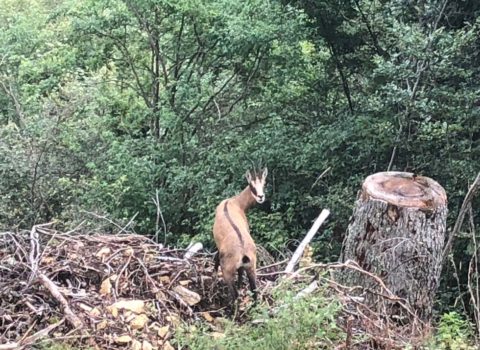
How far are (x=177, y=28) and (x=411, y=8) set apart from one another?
5346 mm

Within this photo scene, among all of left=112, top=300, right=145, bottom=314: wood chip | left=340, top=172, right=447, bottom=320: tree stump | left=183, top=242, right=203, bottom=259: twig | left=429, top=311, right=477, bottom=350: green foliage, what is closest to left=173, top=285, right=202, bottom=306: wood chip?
left=112, top=300, right=145, bottom=314: wood chip

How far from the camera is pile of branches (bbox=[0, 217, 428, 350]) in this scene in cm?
486

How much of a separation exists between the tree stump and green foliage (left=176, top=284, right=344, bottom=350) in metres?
1.15

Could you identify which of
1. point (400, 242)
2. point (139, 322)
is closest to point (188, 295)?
point (139, 322)

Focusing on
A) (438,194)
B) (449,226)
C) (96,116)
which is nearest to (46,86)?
(96,116)

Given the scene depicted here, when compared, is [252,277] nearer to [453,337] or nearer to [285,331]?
[285,331]

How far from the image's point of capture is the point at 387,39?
8.83m

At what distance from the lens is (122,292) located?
215 inches

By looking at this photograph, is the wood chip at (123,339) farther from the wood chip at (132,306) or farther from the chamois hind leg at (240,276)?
the chamois hind leg at (240,276)

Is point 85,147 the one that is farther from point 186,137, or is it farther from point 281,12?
point 281,12

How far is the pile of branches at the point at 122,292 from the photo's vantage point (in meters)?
4.86

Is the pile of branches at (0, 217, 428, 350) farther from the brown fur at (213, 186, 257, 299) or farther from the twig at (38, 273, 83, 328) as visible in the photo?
the brown fur at (213, 186, 257, 299)

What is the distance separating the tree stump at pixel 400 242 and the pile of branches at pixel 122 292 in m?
0.31

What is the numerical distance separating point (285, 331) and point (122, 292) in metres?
1.55
